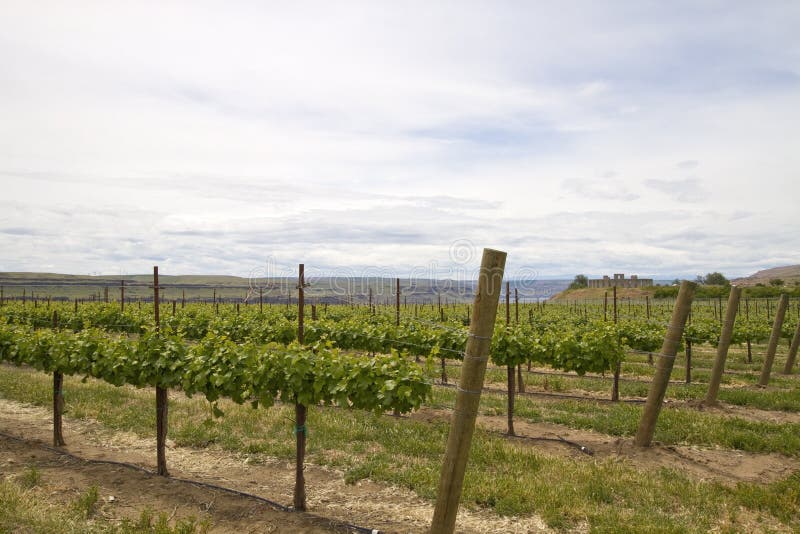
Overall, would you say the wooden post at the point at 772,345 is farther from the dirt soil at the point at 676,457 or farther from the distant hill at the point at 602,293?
the distant hill at the point at 602,293

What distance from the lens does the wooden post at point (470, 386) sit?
13.4 ft

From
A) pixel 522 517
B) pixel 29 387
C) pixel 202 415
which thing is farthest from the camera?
pixel 29 387

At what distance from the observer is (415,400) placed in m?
5.95

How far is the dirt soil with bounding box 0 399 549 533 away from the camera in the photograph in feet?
18.3

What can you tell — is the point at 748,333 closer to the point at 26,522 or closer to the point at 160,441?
the point at 160,441

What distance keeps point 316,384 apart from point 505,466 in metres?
3.02

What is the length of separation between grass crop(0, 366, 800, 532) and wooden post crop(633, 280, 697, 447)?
0.89 m

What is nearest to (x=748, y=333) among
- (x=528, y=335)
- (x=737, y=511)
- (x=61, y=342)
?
(x=528, y=335)

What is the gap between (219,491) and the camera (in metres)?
6.36

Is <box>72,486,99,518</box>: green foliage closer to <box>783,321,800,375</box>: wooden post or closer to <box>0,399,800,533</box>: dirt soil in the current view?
<box>0,399,800,533</box>: dirt soil

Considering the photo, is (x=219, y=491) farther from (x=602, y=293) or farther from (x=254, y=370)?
(x=602, y=293)

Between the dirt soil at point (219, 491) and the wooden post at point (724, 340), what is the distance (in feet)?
21.7

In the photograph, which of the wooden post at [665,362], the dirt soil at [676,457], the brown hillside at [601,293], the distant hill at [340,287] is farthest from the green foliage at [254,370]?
the brown hillside at [601,293]

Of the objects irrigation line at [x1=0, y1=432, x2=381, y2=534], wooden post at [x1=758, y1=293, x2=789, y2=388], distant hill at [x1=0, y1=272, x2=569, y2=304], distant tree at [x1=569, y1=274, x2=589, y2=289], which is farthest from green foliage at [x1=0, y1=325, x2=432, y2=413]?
distant tree at [x1=569, y1=274, x2=589, y2=289]
